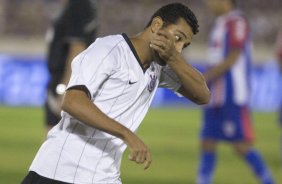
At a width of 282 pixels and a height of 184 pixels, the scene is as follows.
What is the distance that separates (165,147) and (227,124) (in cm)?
453

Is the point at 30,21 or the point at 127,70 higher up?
the point at 127,70

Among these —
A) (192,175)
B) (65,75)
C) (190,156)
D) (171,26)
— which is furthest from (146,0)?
(171,26)

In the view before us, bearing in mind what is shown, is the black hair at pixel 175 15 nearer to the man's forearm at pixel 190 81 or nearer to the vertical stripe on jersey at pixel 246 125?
the man's forearm at pixel 190 81

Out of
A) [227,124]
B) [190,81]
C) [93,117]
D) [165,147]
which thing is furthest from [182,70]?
[165,147]

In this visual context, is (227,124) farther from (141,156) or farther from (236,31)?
(141,156)

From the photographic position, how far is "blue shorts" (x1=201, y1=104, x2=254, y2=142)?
905 centimetres

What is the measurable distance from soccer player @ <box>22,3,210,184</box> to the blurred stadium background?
4.93 metres

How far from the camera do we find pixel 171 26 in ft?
14.6

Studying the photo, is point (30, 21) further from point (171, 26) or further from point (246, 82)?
point (171, 26)

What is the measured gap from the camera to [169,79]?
4.92 m

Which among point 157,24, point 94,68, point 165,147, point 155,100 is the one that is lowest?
point 155,100

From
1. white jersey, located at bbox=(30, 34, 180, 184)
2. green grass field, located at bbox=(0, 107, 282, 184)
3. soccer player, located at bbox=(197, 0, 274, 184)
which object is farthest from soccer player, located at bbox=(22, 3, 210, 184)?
green grass field, located at bbox=(0, 107, 282, 184)

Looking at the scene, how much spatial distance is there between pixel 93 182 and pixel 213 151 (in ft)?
15.4

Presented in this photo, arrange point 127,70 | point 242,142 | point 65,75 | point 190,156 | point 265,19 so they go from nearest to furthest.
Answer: point 127,70, point 65,75, point 242,142, point 190,156, point 265,19
